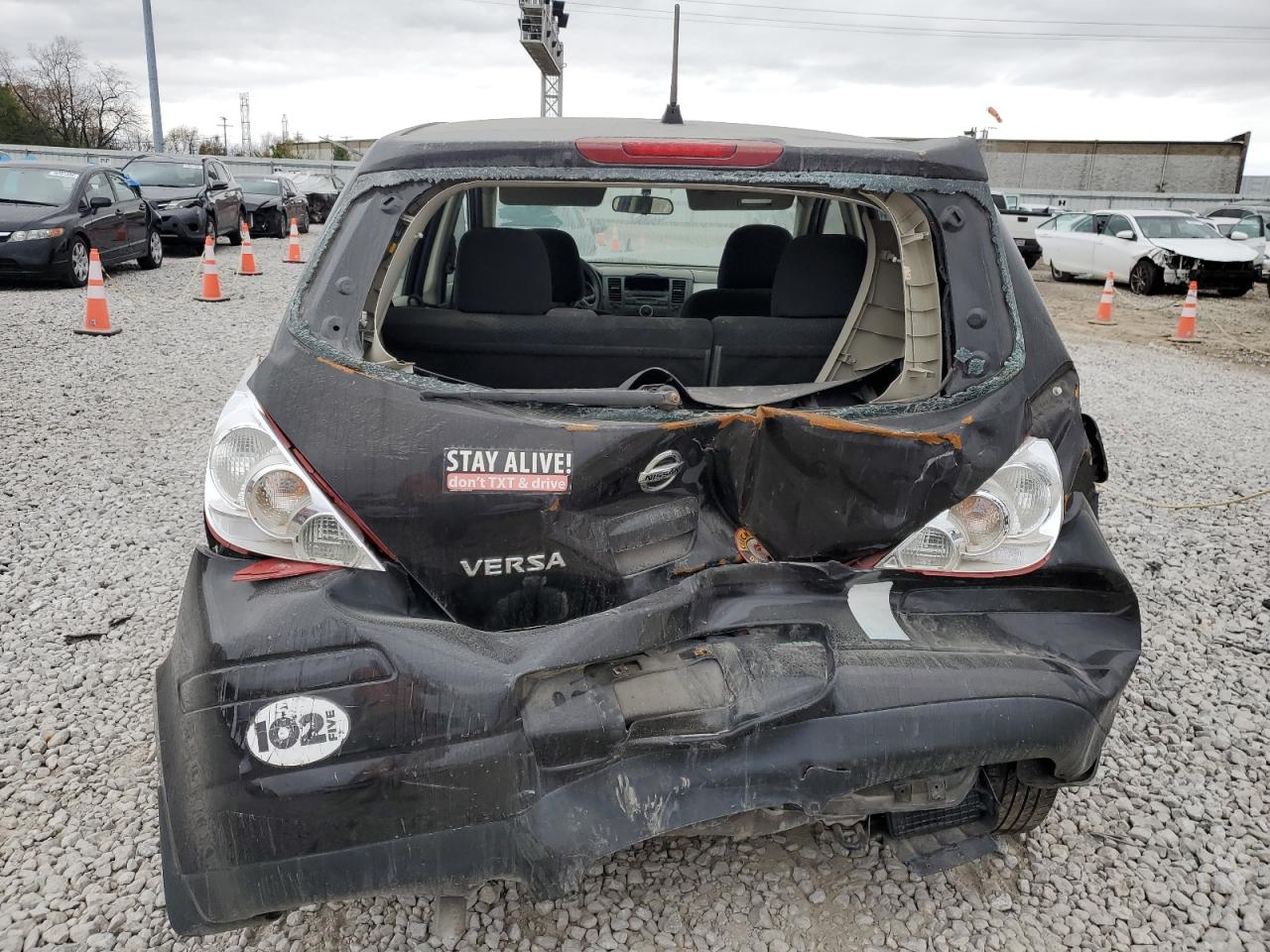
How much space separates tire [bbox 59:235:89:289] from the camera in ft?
38.1

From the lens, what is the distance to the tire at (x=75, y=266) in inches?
458

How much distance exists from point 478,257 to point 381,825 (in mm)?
1685

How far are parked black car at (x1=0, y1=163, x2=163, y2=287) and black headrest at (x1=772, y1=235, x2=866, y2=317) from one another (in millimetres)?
11484

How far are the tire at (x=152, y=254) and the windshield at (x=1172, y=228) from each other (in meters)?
16.9

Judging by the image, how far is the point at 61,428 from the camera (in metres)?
6.11

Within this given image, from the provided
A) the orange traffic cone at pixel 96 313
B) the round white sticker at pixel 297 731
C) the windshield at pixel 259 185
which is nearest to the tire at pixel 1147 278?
the orange traffic cone at pixel 96 313

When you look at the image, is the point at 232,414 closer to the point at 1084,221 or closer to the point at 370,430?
the point at 370,430

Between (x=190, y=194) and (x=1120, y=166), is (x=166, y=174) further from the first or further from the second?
(x=1120, y=166)

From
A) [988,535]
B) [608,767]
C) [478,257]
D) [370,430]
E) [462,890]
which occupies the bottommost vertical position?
[462,890]

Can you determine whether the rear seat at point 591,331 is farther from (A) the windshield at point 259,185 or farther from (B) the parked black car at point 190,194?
(A) the windshield at point 259,185

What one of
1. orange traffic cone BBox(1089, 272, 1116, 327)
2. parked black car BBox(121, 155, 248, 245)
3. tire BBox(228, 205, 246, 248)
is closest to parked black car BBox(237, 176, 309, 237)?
tire BBox(228, 205, 246, 248)

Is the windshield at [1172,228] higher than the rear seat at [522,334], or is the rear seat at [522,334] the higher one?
the windshield at [1172,228]

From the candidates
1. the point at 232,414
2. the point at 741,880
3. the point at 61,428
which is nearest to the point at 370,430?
the point at 232,414

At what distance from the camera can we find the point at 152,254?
14.4 metres
